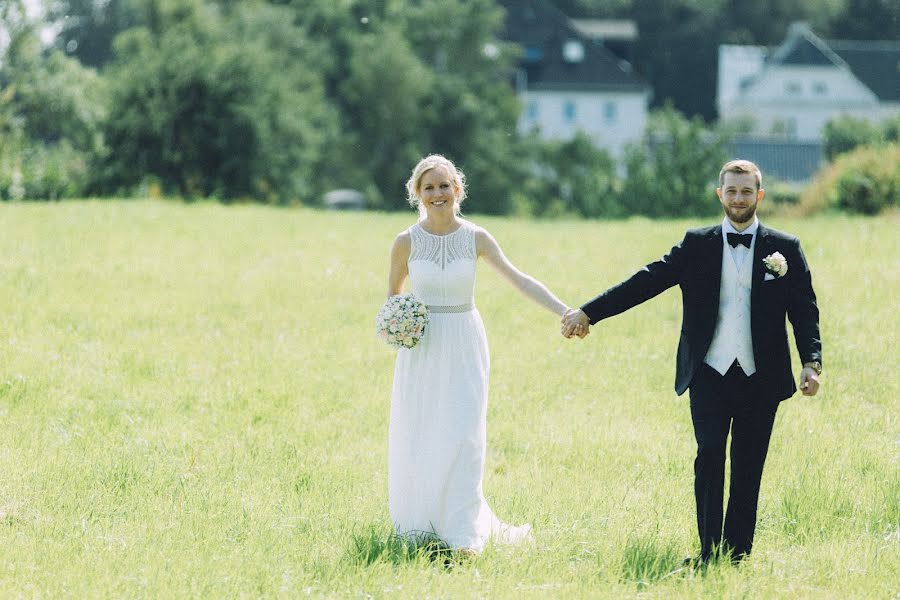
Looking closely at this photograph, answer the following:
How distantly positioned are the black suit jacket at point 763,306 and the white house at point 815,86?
85616mm

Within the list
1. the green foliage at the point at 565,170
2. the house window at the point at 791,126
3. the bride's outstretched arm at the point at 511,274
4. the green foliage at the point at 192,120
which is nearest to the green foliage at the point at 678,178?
the green foliage at the point at 565,170

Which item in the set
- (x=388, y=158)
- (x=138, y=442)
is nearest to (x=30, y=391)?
(x=138, y=442)

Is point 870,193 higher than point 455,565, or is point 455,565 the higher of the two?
point 870,193

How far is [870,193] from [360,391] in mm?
22197

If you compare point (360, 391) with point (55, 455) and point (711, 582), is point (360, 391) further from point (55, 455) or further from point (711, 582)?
point (711, 582)

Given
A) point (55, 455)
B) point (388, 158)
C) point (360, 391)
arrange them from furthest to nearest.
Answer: point (388, 158), point (360, 391), point (55, 455)

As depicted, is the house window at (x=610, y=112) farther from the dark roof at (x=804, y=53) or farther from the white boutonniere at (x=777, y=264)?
the white boutonniere at (x=777, y=264)

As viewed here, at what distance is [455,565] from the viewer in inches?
237

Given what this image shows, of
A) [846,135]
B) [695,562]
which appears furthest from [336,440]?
[846,135]

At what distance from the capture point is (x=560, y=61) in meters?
84.3

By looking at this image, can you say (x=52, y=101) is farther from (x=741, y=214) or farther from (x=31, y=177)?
(x=741, y=214)

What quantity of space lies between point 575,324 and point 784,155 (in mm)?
65821

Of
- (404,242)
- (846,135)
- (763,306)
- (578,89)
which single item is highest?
(578,89)

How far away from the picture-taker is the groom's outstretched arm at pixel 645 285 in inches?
242
